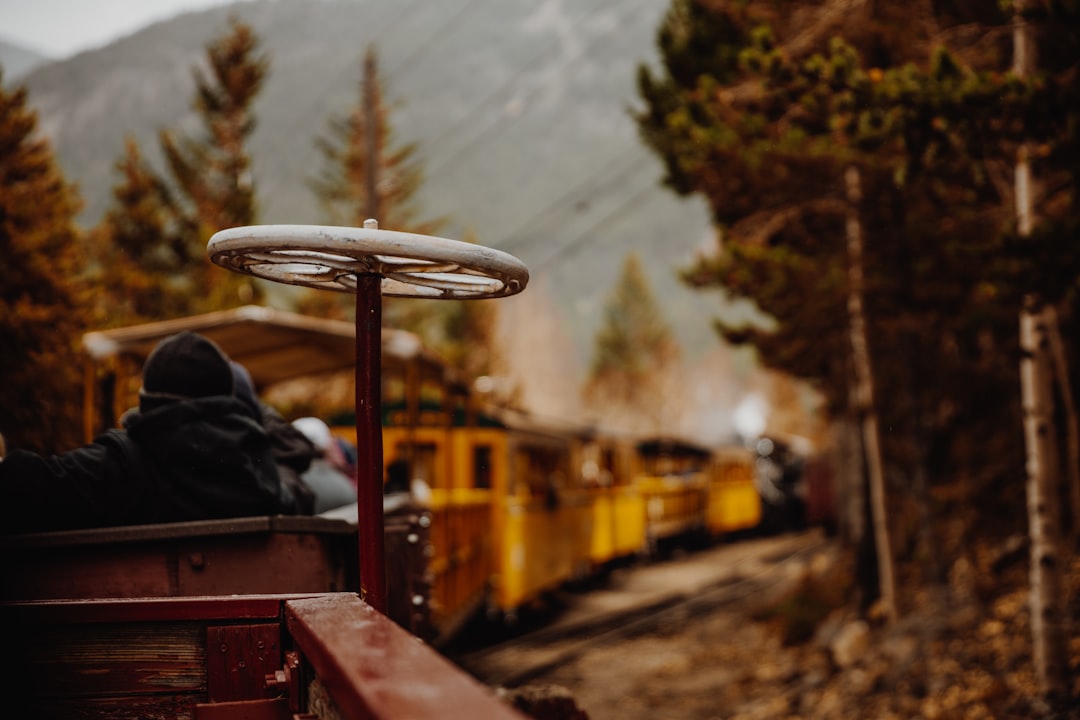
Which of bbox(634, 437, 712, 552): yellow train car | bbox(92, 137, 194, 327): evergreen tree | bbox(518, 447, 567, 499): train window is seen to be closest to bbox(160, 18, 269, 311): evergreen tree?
bbox(92, 137, 194, 327): evergreen tree

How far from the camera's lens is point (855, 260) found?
10984 millimetres

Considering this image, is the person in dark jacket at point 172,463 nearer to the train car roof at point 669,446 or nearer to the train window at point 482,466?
the train window at point 482,466

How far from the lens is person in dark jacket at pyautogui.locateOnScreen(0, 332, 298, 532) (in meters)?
3.44

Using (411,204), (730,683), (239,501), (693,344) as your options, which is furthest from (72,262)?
(693,344)

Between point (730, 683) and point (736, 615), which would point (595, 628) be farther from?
point (730, 683)

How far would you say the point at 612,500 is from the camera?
21375 millimetres

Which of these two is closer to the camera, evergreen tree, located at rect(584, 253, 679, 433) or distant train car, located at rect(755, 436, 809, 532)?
distant train car, located at rect(755, 436, 809, 532)

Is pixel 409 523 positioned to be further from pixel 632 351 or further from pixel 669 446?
pixel 632 351

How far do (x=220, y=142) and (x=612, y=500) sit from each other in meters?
18.3

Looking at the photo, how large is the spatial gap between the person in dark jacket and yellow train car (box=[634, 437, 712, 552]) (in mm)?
20545

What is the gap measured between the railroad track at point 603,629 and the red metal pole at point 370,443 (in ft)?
27.4

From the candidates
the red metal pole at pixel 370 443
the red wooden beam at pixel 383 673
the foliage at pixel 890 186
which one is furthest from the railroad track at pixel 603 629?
Result: the red wooden beam at pixel 383 673

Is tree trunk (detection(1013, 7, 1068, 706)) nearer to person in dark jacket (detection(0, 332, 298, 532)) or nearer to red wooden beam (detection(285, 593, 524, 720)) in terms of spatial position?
person in dark jacket (detection(0, 332, 298, 532))

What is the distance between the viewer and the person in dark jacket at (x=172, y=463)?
344cm
